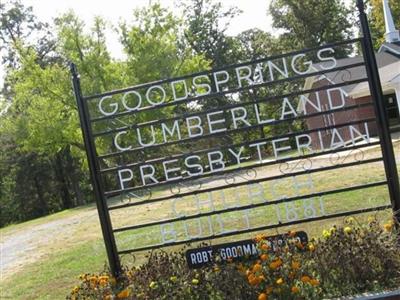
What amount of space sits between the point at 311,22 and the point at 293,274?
1982 inches

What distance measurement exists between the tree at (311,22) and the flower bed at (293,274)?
48535 millimetres

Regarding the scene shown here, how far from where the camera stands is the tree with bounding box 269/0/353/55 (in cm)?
5197

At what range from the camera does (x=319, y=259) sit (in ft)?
15.0

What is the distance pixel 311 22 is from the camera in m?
52.0

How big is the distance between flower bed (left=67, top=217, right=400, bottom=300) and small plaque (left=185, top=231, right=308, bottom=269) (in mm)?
95

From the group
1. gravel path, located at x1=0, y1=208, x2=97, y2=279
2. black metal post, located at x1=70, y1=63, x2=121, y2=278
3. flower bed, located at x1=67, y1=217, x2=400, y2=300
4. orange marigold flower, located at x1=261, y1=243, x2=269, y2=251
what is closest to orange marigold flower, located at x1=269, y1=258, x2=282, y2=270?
flower bed, located at x1=67, y1=217, x2=400, y2=300

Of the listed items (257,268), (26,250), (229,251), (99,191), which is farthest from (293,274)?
(26,250)

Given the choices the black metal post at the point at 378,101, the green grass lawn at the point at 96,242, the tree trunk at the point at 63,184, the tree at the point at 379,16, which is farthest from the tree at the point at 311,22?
the black metal post at the point at 378,101

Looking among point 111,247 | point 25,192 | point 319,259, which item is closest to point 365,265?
point 319,259

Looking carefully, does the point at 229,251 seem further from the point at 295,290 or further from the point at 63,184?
the point at 63,184

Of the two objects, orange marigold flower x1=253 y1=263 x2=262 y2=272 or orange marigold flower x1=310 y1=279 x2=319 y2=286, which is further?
orange marigold flower x1=253 y1=263 x2=262 y2=272

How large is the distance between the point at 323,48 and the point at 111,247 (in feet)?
9.44

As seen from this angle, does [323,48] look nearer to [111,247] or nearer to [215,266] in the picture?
[215,266]

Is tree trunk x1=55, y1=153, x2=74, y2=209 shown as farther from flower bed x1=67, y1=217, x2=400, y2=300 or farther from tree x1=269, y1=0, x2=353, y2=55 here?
flower bed x1=67, y1=217, x2=400, y2=300
